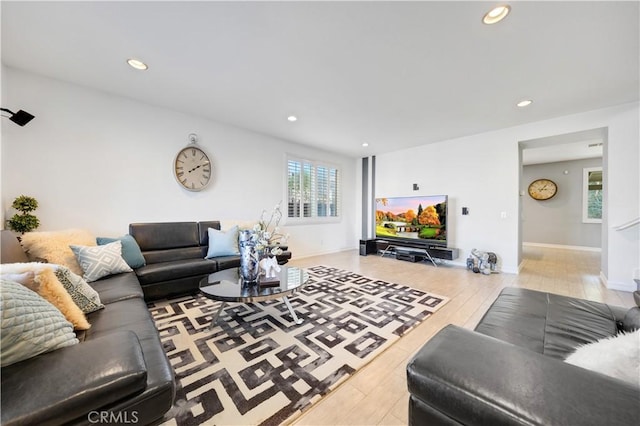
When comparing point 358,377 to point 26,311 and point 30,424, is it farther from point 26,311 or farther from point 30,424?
point 26,311

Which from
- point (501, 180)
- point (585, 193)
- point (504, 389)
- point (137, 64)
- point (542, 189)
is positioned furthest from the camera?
point (542, 189)

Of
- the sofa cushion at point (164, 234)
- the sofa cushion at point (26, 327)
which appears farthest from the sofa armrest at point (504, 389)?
the sofa cushion at point (164, 234)

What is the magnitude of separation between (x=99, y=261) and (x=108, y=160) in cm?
155

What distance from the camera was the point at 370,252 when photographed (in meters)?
5.64

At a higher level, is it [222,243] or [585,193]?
[585,193]

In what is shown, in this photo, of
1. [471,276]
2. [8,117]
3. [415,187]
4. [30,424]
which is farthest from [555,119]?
[8,117]

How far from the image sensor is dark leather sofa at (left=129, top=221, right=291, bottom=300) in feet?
8.54

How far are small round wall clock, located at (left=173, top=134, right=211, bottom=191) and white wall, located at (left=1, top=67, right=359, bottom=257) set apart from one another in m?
0.09

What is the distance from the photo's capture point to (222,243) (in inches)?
132

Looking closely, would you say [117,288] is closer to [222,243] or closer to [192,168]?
[222,243]

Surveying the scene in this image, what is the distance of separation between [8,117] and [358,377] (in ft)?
13.7

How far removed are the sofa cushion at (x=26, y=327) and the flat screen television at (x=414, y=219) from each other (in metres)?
4.91

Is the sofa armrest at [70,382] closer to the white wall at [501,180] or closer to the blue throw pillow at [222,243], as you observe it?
the blue throw pillow at [222,243]

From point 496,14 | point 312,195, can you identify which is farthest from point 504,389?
point 312,195
